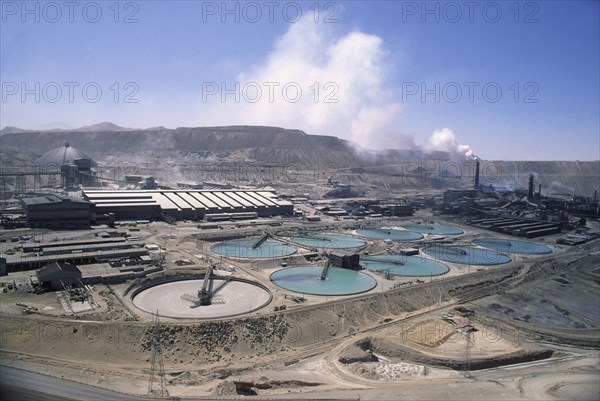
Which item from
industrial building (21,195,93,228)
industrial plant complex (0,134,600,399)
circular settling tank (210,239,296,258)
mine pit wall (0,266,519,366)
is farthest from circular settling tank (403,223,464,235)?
industrial building (21,195,93,228)

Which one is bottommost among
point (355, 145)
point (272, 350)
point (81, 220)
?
point (272, 350)

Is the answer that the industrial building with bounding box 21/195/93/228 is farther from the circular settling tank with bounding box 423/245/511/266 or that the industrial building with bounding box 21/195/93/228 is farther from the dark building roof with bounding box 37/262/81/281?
the circular settling tank with bounding box 423/245/511/266

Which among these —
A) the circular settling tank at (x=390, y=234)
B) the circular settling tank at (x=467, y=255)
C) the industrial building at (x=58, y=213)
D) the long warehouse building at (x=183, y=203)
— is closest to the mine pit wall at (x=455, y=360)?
the circular settling tank at (x=467, y=255)

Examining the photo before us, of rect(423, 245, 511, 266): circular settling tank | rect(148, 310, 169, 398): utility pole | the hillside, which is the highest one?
the hillside

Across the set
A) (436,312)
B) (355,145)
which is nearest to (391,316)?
(436,312)

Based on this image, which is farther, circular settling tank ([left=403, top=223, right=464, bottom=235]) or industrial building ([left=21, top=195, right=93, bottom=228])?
circular settling tank ([left=403, top=223, right=464, bottom=235])

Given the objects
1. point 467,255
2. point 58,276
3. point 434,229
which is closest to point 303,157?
point 434,229

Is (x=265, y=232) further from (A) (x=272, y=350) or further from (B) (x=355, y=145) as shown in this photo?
(B) (x=355, y=145)

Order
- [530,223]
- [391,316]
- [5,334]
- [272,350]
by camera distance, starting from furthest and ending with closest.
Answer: [530,223], [391,316], [272,350], [5,334]
